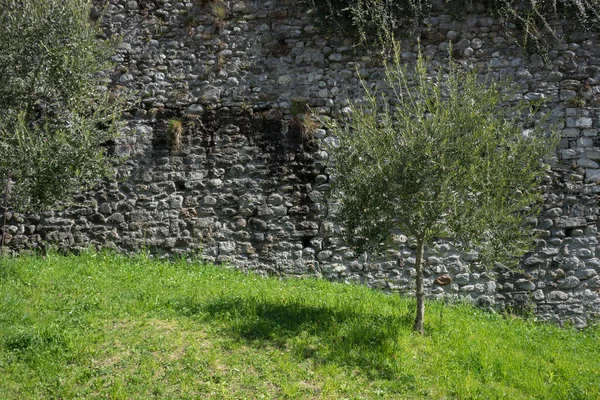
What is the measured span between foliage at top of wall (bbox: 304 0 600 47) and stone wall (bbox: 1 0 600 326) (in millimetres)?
232

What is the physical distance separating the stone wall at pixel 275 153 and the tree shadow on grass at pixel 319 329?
5.87ft

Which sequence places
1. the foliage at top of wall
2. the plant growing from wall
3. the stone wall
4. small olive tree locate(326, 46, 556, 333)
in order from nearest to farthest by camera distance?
small olive tree locate(326, 46, 556, 333) → the stone wall → the foliage at top of wall → the plant growing from wall

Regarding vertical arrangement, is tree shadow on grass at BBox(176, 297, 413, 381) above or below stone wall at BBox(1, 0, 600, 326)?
below

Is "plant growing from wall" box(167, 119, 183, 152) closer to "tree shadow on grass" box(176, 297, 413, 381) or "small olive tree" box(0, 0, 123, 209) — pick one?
"small olive tree" box(0, 0, 123, 209)

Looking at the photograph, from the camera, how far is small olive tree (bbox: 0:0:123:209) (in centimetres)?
776

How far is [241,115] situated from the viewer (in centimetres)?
1025

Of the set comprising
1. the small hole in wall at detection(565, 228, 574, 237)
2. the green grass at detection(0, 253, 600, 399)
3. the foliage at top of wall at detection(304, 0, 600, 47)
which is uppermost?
the foliage at top of wall at detection(304, 0, 600, 47)

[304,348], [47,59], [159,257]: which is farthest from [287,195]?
[47,59]

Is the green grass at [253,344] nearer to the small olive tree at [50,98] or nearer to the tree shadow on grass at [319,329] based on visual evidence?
the tree shadow on grass at [319,329]

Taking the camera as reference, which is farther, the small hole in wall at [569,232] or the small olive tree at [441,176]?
the small hole in wall at [569,232]

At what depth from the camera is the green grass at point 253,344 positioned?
6078 mm

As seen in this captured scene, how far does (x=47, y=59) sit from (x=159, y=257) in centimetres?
354

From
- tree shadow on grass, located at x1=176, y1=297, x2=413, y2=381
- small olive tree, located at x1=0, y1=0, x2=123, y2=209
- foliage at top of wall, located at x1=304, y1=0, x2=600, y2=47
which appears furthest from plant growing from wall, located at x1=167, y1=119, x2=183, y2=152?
tree shadow on grass, located at x1=176, y1=297, x2=413, y2=381

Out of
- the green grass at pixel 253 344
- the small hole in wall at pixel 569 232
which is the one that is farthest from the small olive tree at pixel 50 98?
the small hole in wall at pixel 569 232
